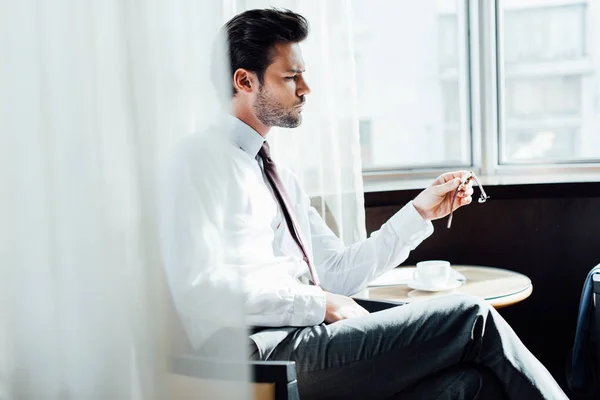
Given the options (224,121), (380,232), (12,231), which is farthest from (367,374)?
(12,231)

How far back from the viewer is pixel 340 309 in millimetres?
1542

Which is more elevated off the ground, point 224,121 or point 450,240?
point 224,121

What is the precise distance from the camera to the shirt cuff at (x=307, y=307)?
1470 millimetres

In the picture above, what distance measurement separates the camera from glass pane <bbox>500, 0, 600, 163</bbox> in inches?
97.2

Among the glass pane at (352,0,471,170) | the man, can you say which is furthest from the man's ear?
the glass pane at (352,0,471,170)

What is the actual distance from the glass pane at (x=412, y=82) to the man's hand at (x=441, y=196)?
74cm

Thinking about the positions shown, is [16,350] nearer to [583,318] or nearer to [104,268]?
[104,268]

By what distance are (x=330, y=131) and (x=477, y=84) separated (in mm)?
657

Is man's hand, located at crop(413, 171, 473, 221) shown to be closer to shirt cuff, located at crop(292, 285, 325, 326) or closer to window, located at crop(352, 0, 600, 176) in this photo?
shirt cuff, located at crop(292, 285, 325, 326)

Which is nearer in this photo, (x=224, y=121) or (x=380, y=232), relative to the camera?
(x=224, y=121)

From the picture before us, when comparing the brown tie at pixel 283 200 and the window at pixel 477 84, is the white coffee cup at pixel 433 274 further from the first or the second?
the window at pixel 477 84

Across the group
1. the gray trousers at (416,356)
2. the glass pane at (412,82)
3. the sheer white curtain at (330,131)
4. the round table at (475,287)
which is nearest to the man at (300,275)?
the gray trousers at (416,356)

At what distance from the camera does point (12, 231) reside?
3.18ft

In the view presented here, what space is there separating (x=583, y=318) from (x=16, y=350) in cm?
145
